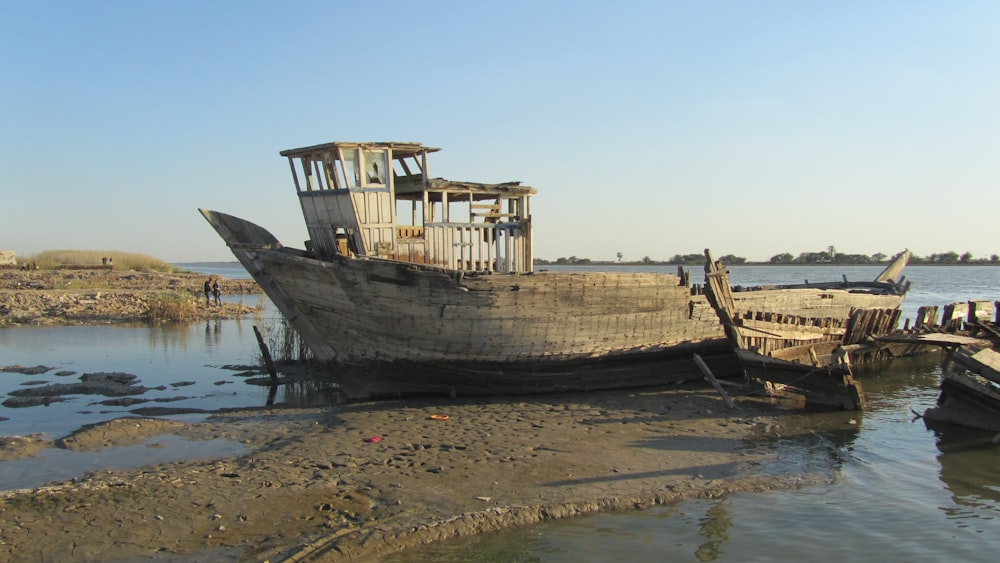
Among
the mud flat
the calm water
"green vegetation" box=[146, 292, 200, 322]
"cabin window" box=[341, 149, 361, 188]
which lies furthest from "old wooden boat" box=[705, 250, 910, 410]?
"green vegetation" box=[146, 292, 200, 322]

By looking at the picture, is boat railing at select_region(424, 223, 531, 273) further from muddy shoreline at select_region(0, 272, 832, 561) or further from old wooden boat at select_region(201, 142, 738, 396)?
muddy shoreline at select_region(0, 272, 832, 561)

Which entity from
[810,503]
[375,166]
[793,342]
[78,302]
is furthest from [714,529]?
[78,302]

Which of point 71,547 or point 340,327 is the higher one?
point 340,327

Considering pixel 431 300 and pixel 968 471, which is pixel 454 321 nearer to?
pixel 431 300

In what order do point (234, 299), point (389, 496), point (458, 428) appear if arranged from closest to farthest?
1. point (389, 496)
2. point (458, 428)
3. point (234, 299)

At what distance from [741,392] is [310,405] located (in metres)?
7.44

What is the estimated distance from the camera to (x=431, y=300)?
11094 mm

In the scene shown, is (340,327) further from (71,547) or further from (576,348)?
(71,547)

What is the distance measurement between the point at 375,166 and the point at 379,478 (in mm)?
6114

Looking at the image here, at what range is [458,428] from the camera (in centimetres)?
973

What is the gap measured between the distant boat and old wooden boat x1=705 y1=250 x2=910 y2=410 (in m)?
1.46

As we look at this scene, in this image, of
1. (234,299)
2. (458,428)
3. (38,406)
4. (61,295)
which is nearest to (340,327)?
(458,428)

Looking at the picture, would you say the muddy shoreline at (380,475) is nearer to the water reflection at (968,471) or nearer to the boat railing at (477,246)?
the water reflection at (968,471)

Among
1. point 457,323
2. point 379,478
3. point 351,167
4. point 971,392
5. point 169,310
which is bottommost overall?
point 379,478
